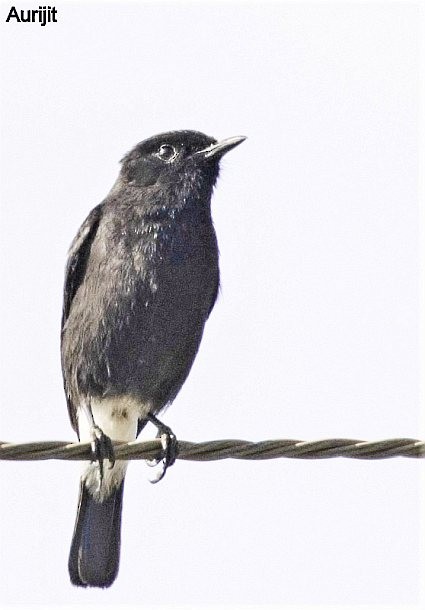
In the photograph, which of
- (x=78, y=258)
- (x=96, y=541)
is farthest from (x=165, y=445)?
(x=78, y=258)

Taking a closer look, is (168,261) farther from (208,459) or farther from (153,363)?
(208,459)

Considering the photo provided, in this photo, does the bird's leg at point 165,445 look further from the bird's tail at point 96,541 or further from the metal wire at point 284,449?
the metal wire at point 284,449

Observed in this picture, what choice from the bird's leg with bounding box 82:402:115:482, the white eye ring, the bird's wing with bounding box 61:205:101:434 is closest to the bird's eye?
the white eye ring

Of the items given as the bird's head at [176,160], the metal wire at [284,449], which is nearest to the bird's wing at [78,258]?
the bird's head at [176,160]

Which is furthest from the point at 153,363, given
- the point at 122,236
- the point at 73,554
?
the point at 73,554

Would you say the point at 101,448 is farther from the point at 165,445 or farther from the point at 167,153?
the point at 167,153
